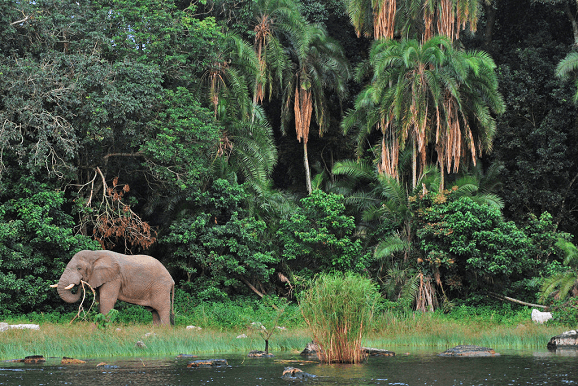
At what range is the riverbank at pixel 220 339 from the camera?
14.1m

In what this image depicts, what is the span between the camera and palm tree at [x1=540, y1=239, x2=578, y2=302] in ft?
63.3

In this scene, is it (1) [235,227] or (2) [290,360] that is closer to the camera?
(2) [290,360]

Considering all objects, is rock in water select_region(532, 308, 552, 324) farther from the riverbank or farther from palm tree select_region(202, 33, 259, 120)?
palm tree select_region(202, 33, 259, 120)

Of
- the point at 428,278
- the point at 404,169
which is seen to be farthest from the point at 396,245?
the point at 404,169

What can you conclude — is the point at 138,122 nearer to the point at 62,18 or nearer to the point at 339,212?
the point at 62,18

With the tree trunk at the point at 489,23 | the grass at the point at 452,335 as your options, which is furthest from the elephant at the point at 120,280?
the tree trunk at the point at 489,23

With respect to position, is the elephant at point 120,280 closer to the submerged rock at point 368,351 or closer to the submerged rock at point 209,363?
the submerged rock at point 368,351

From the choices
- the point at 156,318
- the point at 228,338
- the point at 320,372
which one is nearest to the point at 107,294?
the point at 156,318

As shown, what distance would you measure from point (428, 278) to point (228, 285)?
22.6 ft

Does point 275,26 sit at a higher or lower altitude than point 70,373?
higher

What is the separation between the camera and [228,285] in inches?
961

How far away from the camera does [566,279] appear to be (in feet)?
63.8

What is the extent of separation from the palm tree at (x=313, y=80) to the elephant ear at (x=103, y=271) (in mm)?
13315

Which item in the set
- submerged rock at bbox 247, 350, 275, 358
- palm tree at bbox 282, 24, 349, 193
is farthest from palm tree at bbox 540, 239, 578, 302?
palm tree at bbox 282, 24, 349, 193
